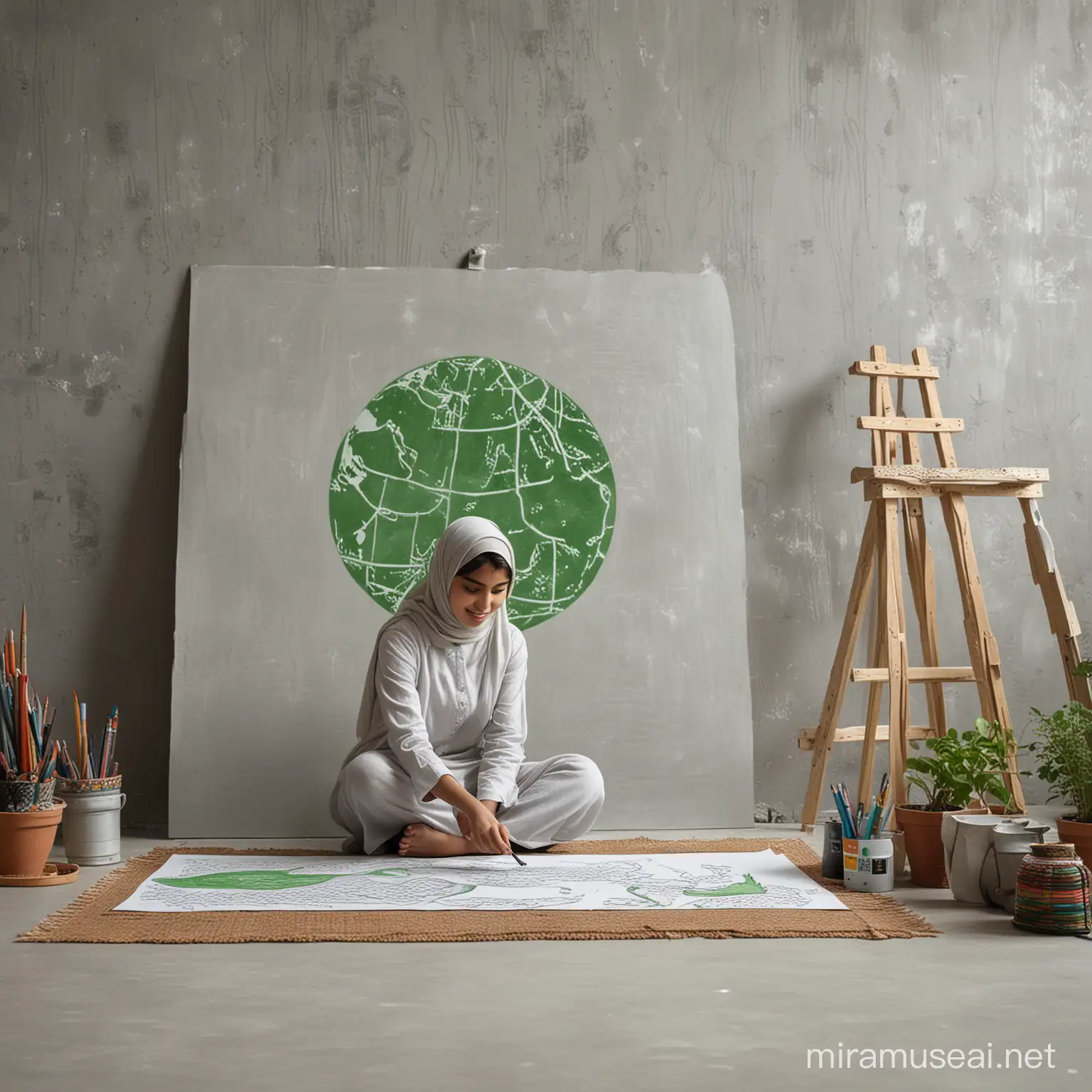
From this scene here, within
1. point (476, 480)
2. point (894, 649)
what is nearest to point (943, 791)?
point (894, 649)

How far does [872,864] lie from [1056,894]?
0.41 meters

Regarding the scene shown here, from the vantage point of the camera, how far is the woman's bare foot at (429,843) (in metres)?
2.87

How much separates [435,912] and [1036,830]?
122cm

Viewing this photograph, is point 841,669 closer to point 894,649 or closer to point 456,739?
point 894,649

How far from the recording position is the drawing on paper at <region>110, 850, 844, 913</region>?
2414mm

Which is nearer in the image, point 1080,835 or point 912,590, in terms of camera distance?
point 1080,835

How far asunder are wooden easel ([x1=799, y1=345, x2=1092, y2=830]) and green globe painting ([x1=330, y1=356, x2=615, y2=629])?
0.76 m

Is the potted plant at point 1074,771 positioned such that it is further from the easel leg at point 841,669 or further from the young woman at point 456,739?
the young woman at point 456,739

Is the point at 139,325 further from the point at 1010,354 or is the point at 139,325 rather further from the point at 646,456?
the point at 1010,354

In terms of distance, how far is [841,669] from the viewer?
128 inches

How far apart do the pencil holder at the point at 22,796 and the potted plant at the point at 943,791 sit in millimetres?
1935

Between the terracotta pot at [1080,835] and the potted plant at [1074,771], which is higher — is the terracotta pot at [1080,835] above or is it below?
below

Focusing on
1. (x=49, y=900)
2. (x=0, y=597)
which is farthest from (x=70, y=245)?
(x=49, y=900)
